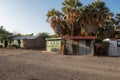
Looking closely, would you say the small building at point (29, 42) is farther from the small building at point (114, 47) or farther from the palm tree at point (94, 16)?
the small building at point (114, 47)

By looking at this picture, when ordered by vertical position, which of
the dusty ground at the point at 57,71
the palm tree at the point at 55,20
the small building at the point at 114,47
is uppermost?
the palm tree at the point at 55,20

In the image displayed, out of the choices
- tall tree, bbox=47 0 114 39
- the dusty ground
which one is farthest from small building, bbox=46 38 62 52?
the dusty ground

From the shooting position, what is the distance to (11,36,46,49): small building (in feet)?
160

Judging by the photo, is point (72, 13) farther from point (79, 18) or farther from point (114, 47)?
point (114, 47)

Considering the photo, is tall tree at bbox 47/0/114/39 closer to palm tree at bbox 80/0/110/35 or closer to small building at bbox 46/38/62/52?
palm tree at bbox 80/0/110/35

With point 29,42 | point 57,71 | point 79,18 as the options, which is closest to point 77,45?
point 79,18

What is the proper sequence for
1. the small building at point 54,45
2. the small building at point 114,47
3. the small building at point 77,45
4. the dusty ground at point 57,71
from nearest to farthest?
the dusty ground at point 57,71 < the small building at point 114,47 < the small building at point 77,45 < the small building at point 54,45

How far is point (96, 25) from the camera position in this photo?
35.9m

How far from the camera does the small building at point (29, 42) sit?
48.7 metres

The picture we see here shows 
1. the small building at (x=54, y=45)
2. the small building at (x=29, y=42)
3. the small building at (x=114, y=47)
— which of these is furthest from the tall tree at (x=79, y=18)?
the small building at (x=29, y=42)

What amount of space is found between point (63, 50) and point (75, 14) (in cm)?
1017

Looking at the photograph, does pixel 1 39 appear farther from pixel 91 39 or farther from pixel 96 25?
pixel 91 39

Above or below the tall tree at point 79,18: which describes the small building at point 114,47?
below

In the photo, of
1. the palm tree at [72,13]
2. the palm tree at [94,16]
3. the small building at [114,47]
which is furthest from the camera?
the palm tree at [72,13]
